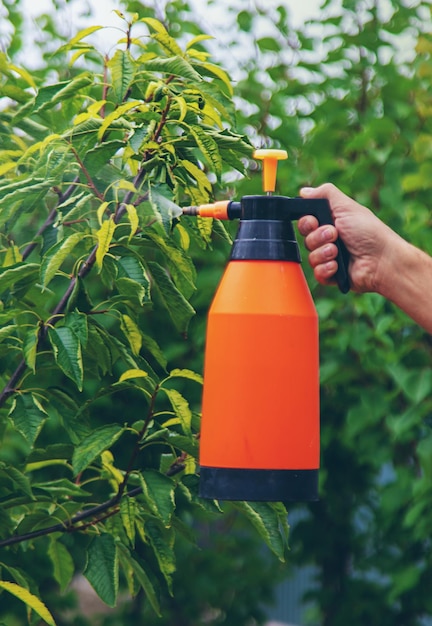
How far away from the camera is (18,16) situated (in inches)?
171

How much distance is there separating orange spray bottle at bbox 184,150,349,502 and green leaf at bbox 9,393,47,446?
22.3 inches

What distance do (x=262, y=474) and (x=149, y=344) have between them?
0.78 meters

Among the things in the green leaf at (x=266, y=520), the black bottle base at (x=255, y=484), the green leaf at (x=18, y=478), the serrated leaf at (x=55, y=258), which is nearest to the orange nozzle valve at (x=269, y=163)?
the serrated leaf at (x=55, y=258)

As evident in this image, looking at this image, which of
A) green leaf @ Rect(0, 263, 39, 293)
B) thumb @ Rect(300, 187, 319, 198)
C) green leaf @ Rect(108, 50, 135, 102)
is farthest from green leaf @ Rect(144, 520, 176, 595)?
green leaf @ Rect(108, 50, 135, 102)

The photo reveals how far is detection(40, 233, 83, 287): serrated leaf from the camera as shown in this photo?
6.66 ft

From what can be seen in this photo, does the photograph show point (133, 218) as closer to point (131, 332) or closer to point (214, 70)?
point (131, 332)

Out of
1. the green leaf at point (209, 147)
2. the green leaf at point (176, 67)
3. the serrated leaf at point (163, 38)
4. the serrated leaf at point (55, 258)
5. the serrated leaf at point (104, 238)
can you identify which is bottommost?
the serrated leaf at point (55, 258)

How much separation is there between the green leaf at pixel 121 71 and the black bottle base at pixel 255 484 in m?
0.88

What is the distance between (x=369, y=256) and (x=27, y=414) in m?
0.79

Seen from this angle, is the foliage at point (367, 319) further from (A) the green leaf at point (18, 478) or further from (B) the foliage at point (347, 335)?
(A) the green leaf at point (18, 478)

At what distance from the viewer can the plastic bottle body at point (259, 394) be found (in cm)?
168

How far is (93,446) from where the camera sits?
2.15 metres

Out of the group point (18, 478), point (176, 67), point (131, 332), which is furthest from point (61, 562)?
point (176, 67)

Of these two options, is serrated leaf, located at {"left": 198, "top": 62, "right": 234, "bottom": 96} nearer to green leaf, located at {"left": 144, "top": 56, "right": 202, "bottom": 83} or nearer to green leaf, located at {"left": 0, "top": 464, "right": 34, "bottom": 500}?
green leaf, located at {"left": 144, "top": 56, "right": 202, "bottom": 83}
